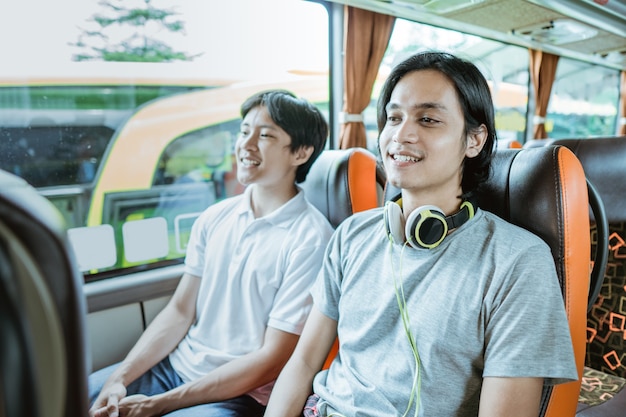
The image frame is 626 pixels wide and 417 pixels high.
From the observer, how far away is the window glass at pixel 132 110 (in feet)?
6.71

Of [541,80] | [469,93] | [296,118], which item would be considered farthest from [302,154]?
[541,80]

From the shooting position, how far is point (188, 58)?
7.91 ft

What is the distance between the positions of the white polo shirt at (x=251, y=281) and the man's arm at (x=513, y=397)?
76cm

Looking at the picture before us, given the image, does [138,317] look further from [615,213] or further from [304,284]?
[615,213]

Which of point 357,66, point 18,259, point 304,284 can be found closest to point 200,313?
point 304,284

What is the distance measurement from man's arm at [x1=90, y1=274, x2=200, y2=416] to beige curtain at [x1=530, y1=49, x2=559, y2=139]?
4632 mm

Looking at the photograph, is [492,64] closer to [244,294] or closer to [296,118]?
[296,118]

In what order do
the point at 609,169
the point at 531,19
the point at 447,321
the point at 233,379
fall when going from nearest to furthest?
the point at 447,321 → the point at 233,379 → the point at 609,169 → the point at 531,19

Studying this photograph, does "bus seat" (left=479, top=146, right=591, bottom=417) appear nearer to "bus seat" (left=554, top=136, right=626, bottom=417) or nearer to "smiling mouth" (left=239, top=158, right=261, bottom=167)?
"bus seat" (left=554, top=136, right=626, bottom=417)

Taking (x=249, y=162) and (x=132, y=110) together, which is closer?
(x=249, y=162)

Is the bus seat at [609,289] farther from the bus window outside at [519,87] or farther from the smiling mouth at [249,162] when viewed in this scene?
the bus window outside at [519,87]

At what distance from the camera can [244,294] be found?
72.6 inches

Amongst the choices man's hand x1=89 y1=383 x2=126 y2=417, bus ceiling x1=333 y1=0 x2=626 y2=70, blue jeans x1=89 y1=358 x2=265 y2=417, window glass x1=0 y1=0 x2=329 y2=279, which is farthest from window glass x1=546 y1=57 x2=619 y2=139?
man's hand x1=89 y1=383 x2=126 y2=417

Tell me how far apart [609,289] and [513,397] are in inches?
44.3
